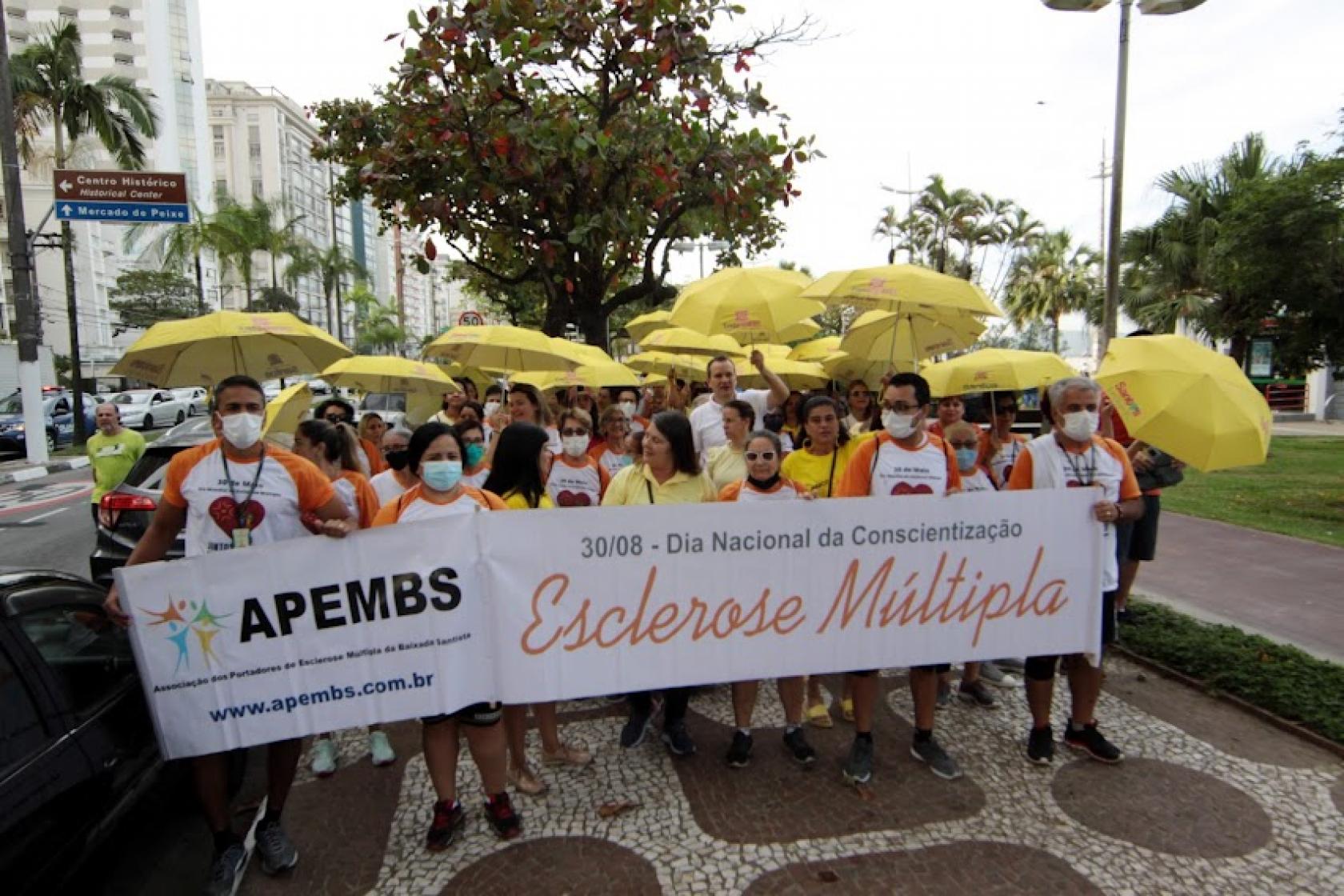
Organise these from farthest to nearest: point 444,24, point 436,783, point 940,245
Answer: point 940,245 < point 444,24 < point 436,783

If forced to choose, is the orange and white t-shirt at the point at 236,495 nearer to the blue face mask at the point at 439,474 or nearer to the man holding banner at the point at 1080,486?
the blue face mask at the point at 439,474

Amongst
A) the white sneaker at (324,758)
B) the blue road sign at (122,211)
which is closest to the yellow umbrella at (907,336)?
the white sneaker at (324,758)

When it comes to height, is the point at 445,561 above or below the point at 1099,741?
above

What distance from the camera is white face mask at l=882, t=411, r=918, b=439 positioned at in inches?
144

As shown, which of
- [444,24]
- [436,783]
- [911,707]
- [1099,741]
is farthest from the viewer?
[444,24]

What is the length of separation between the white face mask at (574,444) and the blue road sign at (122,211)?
1349 centimetres

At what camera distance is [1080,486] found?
377cm

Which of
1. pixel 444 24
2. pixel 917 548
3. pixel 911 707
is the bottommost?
pixel 911 707

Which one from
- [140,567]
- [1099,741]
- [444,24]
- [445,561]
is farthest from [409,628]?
[444,24]

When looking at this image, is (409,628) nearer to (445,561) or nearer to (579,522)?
(445,561)

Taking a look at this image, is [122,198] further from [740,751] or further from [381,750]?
[740,751]

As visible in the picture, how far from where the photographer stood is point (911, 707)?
4.50 metres

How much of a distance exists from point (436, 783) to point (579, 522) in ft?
3.85

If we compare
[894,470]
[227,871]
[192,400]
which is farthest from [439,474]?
[192,400]
